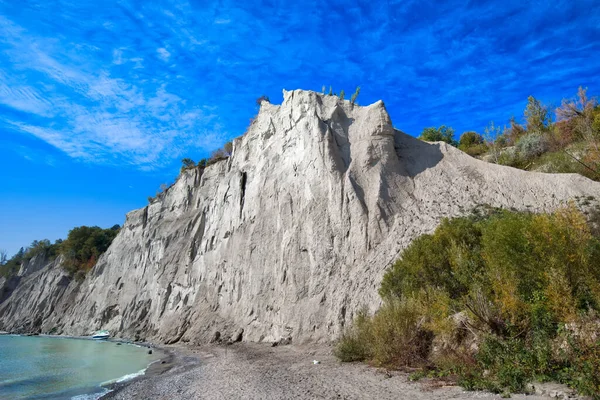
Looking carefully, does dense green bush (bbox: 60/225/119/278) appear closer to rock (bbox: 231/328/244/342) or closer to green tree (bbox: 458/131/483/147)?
rock (bbox: 231/328/244/342)

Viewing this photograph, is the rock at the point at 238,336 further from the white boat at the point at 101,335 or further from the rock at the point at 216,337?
the white boat at the point at 101,335

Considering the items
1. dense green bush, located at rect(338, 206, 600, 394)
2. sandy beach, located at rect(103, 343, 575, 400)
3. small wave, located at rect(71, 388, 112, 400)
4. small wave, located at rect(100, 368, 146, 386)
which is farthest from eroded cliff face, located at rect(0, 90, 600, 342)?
small wave, located at rect(71, 388, 112, 400)

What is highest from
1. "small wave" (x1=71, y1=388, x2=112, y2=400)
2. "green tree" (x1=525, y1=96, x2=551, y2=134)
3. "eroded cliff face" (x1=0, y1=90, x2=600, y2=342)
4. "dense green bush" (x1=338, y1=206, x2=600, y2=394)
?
"green tree" (x1=525, y1=96, x2=551, y2=134)

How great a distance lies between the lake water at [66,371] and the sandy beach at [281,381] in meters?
1.64

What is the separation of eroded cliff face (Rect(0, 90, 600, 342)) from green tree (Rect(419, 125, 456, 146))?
15.5 metres

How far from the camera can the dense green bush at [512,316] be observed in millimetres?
7426

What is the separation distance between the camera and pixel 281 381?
11492 mm

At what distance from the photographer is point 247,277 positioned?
25781mm

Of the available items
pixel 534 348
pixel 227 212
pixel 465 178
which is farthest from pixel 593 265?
pixel 227 212

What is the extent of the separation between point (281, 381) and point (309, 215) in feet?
39.1

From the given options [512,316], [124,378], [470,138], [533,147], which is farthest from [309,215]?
[470,138]

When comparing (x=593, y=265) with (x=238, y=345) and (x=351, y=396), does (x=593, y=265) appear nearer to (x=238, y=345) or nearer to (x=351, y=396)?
(x=351, y=396)

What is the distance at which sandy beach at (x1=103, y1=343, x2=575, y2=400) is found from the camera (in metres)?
8.58

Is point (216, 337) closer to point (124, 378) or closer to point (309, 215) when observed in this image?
point (124, 378)
